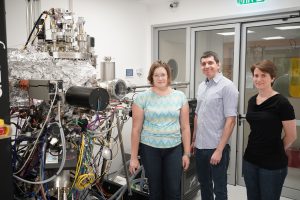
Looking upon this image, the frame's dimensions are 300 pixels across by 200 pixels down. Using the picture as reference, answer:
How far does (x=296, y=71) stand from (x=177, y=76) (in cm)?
153

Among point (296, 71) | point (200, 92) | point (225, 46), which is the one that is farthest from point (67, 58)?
point (296, 71)

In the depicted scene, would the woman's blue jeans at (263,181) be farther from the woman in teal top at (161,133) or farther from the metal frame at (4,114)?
the metal frame at (4,114)

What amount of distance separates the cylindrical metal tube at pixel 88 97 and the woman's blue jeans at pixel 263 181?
3.71 feet

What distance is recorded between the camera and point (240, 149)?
338 cm

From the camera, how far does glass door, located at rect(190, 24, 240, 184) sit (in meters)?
3.31

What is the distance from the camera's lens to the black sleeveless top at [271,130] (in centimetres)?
174

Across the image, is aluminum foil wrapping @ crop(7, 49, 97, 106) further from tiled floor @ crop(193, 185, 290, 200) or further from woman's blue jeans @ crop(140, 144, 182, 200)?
tiled floor @ crop(193, 185, 290, 200)

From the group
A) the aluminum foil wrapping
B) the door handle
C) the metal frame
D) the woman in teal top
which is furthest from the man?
the metal frame

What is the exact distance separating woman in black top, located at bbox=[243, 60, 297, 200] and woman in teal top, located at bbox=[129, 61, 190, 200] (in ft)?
1.62

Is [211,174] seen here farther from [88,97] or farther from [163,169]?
[88,97]

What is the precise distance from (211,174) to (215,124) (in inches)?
17.2

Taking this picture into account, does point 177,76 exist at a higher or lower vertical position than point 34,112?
higher

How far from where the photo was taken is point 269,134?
1.79m

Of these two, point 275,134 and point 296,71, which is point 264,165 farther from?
point 296,71
